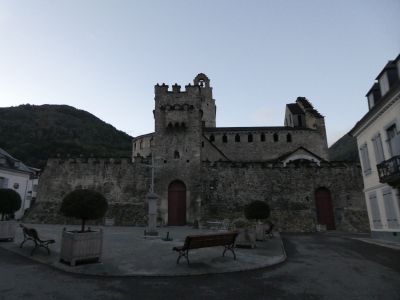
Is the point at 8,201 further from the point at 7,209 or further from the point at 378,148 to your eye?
the point at 378,148

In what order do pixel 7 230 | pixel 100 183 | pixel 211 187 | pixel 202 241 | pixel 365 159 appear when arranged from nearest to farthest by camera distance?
pixel 202 241, pixel 7 230, pixel 365 159, pixel 211 187, pixel 100 183

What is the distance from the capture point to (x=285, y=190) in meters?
25.6

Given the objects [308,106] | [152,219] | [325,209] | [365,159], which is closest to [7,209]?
[152,219]

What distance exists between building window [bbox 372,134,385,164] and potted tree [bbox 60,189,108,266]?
15.7 m

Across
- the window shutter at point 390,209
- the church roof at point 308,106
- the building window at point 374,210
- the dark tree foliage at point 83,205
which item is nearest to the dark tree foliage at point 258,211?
the window shutter at point 390,209

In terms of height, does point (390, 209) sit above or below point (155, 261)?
above

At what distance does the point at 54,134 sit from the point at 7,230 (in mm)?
69710

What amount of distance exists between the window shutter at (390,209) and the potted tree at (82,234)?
50.4ft

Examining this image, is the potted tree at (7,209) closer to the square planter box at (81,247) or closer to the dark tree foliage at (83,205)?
the dark tree foliage at (83,205)

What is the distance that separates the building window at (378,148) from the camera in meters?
15.6

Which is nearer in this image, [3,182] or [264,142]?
[3,182]

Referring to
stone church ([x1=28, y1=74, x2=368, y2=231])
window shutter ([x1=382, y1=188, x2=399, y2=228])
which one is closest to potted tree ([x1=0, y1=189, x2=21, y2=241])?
stone church ([x1=28, y1=74, x2=368, y2=231])

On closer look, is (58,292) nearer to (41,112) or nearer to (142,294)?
(142,294)

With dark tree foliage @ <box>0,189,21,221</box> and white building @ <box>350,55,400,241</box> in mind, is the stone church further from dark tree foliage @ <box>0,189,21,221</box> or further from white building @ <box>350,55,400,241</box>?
dark tree foliage @ <box>0,189,21,221</box>
